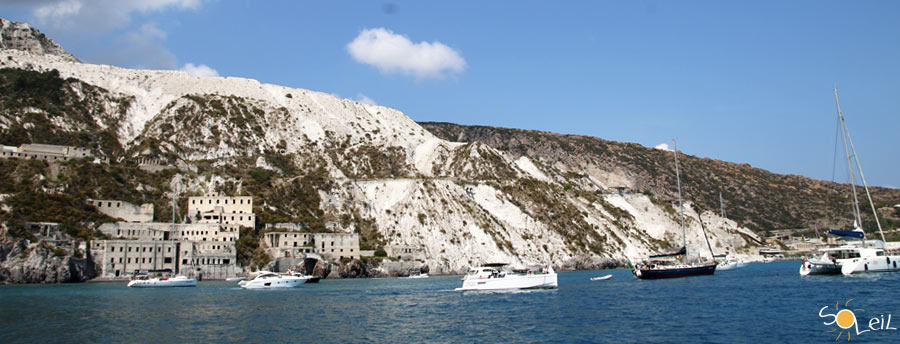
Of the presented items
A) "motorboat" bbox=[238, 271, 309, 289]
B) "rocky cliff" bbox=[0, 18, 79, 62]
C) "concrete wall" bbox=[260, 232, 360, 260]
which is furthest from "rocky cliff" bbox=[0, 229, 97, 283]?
"rocky cliff" bbox=[0, 18, 79, 62]

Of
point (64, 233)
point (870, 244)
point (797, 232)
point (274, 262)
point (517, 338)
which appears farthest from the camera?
point (797, 232)

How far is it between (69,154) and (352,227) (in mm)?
52647

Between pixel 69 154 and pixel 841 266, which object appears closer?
pixel 841 266

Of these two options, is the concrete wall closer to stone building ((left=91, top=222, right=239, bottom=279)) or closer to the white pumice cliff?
stone building ((left=91, top=222, right=239, bottom=279))

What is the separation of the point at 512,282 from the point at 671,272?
26.9 metres

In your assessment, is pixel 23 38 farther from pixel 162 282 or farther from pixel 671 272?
pixel 671 272

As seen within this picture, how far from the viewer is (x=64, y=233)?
303ft

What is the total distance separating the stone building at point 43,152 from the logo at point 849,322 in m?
117

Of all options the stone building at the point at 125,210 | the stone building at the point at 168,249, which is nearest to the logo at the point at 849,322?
the stone building at the point at 168,249

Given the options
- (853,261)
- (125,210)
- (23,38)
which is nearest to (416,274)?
(125,210)

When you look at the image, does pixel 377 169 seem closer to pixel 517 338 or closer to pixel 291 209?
pixel 291 209

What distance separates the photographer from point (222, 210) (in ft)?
368

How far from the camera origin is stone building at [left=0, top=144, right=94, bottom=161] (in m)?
116

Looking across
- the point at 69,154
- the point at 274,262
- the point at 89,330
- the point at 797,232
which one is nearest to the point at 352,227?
the point at 274,262
